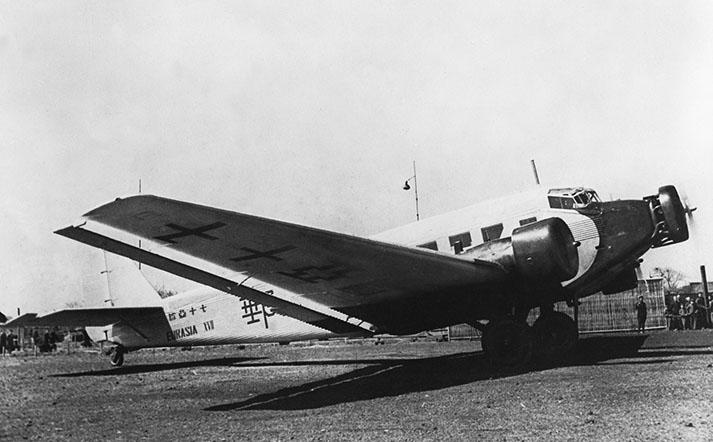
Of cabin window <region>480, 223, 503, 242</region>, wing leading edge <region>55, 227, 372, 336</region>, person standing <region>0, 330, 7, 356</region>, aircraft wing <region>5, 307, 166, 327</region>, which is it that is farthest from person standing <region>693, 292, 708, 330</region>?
person standing <region>0, 330, 7, 356</region>

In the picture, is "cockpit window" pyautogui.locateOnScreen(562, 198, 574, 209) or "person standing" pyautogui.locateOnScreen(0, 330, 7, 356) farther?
"person standing" pyautogui.locateOnScreen(0, 330, 7, 356)

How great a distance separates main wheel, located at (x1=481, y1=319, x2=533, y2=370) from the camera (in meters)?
8.92

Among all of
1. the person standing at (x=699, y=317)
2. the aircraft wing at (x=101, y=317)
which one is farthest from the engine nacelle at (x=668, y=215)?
the person standing at (x=699, y=317)

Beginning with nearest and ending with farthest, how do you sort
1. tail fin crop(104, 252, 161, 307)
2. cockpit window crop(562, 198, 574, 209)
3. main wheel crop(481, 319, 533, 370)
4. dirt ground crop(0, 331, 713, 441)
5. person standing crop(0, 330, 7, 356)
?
dirt ground crop(0, 331, 713, 441) < main wheel crop(481, 319, 533, 370) < cockpit window crop(562, 198, 574, 209) < tail fin crop(104, 252, 161, 307) < person standing crop(0, 330, 7, 356)

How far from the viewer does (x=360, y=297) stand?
8789 millimetres

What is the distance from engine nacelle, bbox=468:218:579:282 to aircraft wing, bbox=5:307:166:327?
8.15m

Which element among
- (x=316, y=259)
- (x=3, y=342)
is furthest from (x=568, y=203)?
(x=3, y=342)

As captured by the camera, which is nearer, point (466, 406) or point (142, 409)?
point (466, 406)

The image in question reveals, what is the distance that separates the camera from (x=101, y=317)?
46.4ft

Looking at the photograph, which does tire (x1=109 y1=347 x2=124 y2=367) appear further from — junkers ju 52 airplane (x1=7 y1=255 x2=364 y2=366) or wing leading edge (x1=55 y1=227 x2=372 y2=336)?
wing leading edge (x1=55 y1=227 x2=372 y2=336)

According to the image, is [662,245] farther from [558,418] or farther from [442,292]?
[558,418]

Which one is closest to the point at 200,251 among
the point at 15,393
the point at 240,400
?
the point at 240,400

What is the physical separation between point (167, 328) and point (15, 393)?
13.7 feet

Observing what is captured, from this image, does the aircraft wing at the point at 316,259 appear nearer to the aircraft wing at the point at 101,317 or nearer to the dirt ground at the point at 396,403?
the dirt ground at the point at 396,403
